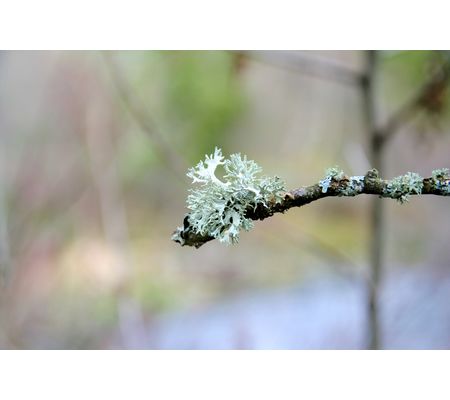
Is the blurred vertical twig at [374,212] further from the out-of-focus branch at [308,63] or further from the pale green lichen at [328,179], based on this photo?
the pale green lichen at [328,179]

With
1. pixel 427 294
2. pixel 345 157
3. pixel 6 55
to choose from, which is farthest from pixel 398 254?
pixel 6 55

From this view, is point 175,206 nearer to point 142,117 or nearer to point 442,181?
point 142,117

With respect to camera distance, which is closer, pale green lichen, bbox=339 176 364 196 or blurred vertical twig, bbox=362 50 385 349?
pale green lichen, bbox=339 176 364 196

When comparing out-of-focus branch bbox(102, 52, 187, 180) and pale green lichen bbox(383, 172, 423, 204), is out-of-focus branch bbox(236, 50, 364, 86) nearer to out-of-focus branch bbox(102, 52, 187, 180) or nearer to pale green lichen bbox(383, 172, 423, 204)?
out-of-focus branch bbox(102, 52, 187, 180)

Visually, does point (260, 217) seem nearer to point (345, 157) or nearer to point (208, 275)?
point (345, 157)

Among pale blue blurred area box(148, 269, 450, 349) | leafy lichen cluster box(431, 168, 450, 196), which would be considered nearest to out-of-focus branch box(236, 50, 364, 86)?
pale blue blurred area box(148, 269, 450, 349)

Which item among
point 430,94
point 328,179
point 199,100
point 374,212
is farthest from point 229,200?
point 199,100

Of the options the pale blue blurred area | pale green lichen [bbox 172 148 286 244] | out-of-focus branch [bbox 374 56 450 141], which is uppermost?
out-of-focus branch [bbox 374 56 450 141]

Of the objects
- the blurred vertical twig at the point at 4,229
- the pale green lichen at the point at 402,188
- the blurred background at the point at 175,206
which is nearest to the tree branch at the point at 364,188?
the pale green lichen at the point at 402,188
